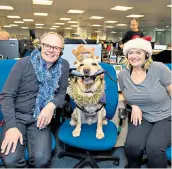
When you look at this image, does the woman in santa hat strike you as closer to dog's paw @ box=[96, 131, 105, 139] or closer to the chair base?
dog's paw @ box=[96, 131, 105, 139]

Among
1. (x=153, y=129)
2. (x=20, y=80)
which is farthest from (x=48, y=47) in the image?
(x=153, y=129)

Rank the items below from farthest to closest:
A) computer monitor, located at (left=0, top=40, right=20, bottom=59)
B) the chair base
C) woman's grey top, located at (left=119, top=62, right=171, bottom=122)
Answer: computer monitor, located at (left=0, top=40, right=20, bottom=59)
the chair base
woman's grey top, located at (left=119, top=62, right=171, bottom=122)

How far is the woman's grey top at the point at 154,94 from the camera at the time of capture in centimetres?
155

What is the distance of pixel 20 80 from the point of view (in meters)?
1.50

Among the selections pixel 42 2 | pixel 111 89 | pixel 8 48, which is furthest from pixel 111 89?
pixel 42 2

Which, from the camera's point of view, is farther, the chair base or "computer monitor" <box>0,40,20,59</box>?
"computer monitor" <box>0,40,20,59</box>

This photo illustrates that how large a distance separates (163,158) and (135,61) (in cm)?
72

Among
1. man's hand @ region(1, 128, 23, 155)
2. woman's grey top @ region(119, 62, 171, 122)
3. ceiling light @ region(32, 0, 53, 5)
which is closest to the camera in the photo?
man's hand @ region(1, 128, 23, 155)

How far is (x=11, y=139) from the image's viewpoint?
53.2 inches

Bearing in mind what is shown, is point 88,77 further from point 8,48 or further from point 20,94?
point 8,48

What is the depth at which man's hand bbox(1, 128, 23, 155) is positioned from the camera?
1.32 m

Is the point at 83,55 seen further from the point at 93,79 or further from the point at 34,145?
the point at 34,145

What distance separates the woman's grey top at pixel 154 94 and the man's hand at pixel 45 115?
607 millimetres

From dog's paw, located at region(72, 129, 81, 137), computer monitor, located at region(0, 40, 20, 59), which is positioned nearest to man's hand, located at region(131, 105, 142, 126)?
dog's paw, located at region(72, 129, 81, 137)
